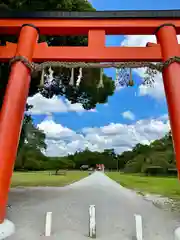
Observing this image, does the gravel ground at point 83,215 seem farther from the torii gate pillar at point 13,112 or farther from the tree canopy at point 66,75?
the tree canopy at point 66,75

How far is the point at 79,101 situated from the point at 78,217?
3117mm

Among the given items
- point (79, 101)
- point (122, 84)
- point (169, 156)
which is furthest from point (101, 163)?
point (122, 84)

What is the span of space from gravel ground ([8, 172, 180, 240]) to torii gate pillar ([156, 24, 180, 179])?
1412 millimetres

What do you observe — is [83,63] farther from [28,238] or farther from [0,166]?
[28,238]

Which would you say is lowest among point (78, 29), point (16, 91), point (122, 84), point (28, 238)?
point (28, 238)

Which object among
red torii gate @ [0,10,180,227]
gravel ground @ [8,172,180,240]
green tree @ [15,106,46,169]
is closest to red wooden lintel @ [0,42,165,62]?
red torii gate @ [0,10,180,227]

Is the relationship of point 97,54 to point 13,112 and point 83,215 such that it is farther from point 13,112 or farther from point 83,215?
point 83,215

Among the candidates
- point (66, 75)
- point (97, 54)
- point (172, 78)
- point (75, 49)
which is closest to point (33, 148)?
point (66, 75)

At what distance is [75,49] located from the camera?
2689mm

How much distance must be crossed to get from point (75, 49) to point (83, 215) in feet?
8.18

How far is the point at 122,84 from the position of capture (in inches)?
113

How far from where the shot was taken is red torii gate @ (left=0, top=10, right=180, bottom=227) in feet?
7.37

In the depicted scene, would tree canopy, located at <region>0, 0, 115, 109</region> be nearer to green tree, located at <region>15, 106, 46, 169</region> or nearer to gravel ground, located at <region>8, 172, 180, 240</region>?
gravel ground, located at <region>8, 172, 180, 240</region>

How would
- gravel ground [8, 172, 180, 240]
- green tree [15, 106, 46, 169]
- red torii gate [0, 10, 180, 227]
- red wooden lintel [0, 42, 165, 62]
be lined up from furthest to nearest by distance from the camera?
green tree [15, 106, 46, 169], gravel ground [8, 172, 180, 240], red wooden lintel [0, 42, 165, 62], red torii gate [0, 10, 180, 227]
